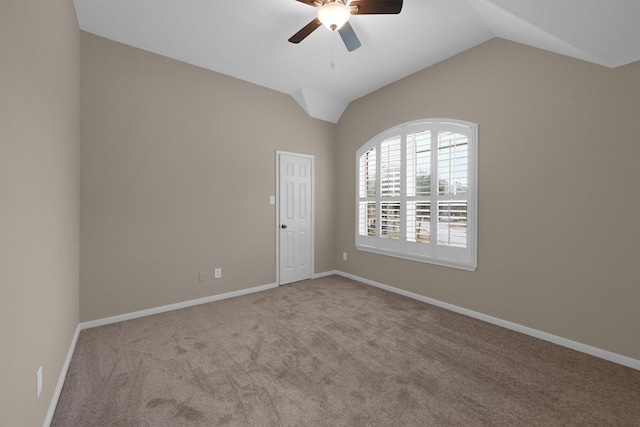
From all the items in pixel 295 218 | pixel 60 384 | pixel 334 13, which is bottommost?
pixel 60 384

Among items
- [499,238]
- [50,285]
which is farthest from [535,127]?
[50,285]

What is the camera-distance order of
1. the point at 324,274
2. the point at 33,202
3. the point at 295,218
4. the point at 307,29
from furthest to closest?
the point at 324,274 → the point at 295,218 → the point at 307,29 → the point at 33,202

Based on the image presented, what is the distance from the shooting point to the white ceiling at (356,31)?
79.1 inches

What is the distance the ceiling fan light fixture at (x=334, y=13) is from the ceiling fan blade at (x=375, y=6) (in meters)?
0.12

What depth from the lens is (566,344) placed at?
2508 mm

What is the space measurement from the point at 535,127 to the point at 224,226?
148 inches

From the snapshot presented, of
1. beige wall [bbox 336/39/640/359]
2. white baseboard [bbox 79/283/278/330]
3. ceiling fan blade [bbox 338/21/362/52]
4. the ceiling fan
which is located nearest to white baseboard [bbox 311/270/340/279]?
white baseboard [bbox 79/283/278/330]

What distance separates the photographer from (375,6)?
2152 millimetres

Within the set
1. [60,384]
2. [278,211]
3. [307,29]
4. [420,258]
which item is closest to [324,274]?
[278,211]

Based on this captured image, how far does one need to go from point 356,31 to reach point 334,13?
2.85ft

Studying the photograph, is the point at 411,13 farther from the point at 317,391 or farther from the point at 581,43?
the point at 317,391

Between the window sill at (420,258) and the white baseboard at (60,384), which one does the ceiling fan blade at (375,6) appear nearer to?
the window sill at (420,258)

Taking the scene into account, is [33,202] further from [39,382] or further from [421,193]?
[421,193]

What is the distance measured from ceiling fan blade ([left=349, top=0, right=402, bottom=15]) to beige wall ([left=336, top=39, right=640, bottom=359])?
5.03ft
